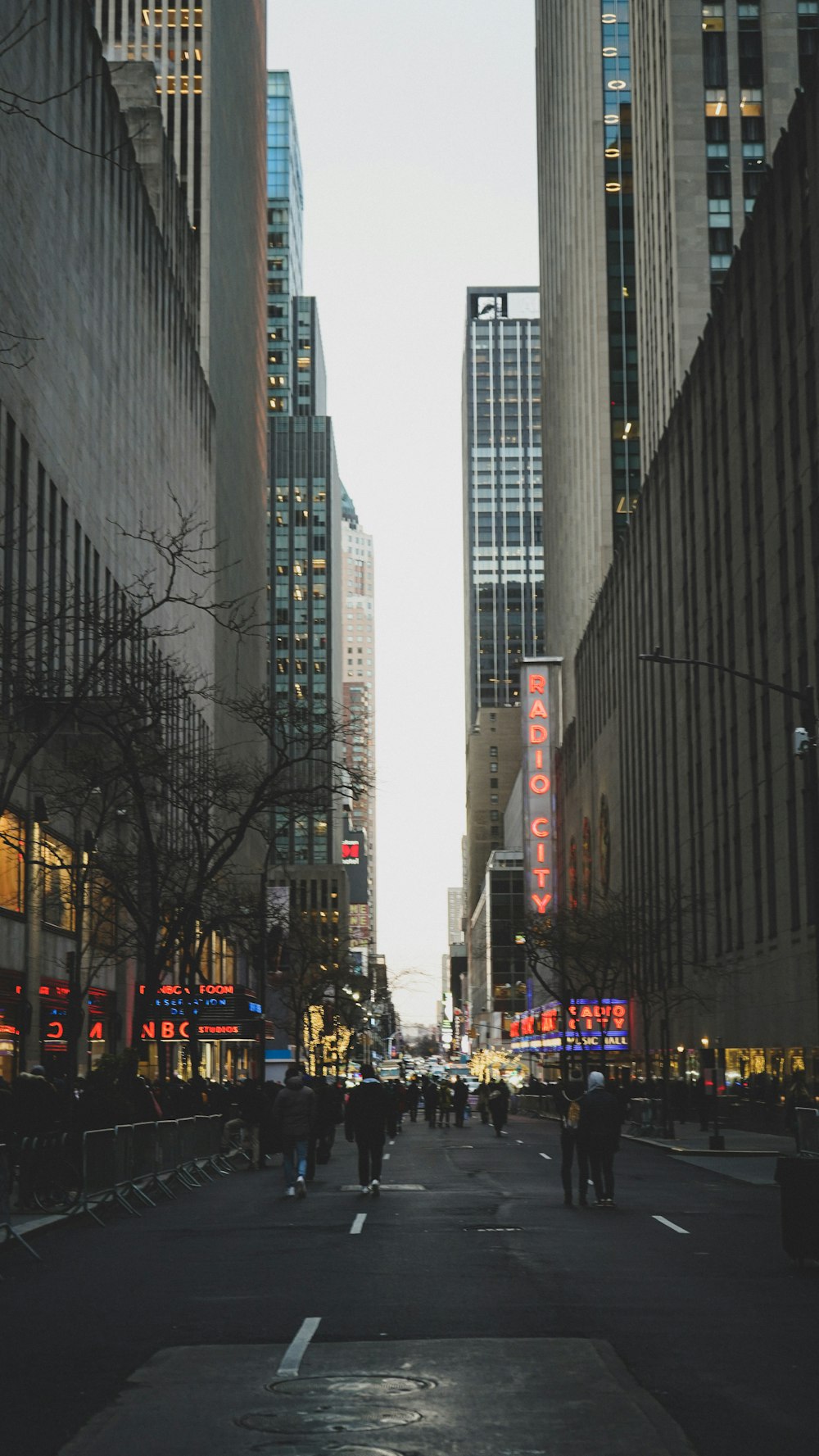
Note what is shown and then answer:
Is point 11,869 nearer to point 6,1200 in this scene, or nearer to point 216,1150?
point 216,1150

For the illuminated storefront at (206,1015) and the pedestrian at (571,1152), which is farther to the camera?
the illuminated storefront at (206,1015)

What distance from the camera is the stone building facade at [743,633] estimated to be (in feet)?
155

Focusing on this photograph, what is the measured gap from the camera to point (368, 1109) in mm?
24062

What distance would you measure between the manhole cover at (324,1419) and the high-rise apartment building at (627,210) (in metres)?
48.6

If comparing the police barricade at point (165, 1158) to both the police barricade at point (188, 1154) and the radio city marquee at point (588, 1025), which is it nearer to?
the police barricade at point (188, 1154)

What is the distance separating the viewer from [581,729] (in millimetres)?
107812

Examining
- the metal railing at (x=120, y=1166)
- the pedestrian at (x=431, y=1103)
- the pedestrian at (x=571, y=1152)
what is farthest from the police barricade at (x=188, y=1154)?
the pedestrian at (x=431, y=1103)

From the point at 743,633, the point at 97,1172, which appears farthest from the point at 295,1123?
the point at 743,633

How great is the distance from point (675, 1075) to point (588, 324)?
6898 cm

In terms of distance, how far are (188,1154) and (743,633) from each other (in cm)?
2998

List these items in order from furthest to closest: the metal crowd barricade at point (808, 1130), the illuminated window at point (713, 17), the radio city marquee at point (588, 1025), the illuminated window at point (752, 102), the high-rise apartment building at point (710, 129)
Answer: the illuminated window at point (713, 17) → the illuminated window at point (752, 102) → the high-rise apartment building at point (710, 129) → the radio city marquee at point (588, 1025) → the metal crowd barricade at point (808, 1130)

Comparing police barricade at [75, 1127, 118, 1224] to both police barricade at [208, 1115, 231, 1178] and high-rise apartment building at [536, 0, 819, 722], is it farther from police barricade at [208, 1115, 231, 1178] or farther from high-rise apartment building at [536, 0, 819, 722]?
high-rise apartment building at [536, 0, 819, 722]

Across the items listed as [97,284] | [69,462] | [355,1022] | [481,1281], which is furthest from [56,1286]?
[355,1022]

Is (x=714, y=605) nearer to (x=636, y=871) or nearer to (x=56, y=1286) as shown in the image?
(x=636, y=871)
